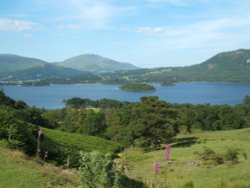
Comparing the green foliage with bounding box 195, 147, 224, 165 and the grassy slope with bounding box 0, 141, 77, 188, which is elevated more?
the grassy slope with bounding box 0, 141, 77, 188

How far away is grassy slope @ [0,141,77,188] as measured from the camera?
9.88 m

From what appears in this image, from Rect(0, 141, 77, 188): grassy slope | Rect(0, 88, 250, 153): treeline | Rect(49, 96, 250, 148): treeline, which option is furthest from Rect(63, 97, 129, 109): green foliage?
Rect(0, 141, 77, 188): grassy slope

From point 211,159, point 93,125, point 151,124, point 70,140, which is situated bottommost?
point 93,125

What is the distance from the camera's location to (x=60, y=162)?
46.8ft

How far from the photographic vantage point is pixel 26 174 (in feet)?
34.1

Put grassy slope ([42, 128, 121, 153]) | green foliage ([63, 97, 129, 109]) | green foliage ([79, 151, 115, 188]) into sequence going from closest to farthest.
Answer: green foliage ([79, 151, 115, 188]) < grassy slope ([42, 128, 121, 153]) < green foliage ([63, 97, 129, 109])

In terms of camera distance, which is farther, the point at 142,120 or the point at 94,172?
the point at 142,120

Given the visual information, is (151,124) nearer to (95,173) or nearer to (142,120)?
(142,120)

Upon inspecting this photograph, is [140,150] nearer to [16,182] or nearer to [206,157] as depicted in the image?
[206,157]

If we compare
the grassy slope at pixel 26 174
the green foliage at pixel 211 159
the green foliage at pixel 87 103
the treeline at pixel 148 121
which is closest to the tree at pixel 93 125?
the treeline at pixel 148 121

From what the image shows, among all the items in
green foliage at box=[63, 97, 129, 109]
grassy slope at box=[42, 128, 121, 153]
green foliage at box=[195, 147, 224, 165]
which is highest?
grassy slope at box=[42, 128, 121, 153]

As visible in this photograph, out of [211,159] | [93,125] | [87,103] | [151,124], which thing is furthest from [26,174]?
[87,103]

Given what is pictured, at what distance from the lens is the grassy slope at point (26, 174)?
389 inches

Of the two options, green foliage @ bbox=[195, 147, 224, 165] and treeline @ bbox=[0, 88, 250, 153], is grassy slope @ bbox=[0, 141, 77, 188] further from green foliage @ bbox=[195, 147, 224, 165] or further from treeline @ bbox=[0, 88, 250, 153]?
treeline @ bbox=[0, 88, 250, 153]
